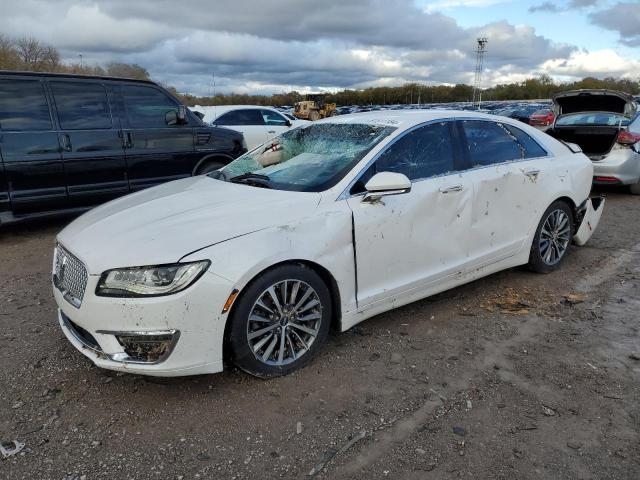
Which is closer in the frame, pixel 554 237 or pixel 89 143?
pixel 554 237

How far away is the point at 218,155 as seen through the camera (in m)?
7.47

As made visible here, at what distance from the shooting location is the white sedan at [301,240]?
2.64 m

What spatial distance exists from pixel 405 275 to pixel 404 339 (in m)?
0.46

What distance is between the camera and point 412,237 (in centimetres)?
348

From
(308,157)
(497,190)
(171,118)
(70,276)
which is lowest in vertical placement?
(70,276)

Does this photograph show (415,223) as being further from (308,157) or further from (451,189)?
(308,157)

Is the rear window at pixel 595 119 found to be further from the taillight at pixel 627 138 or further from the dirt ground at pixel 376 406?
the dirt ground at pixel 376 406

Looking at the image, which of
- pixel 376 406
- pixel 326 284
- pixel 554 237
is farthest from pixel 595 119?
pixel 376 406

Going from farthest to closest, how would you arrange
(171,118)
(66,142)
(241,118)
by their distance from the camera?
(241,118)
(171,118)
(66,142)

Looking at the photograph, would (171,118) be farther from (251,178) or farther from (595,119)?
(595,119)

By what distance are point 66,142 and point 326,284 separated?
4.41 meters

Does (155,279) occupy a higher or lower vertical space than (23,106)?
lower

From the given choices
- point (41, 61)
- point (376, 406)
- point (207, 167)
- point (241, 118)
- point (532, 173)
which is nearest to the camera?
point (376, 406)

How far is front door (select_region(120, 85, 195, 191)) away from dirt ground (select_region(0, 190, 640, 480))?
3042 millimetres
